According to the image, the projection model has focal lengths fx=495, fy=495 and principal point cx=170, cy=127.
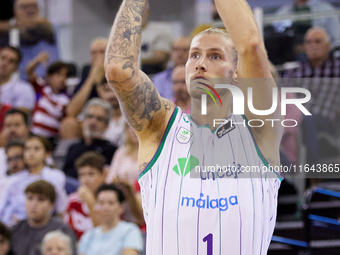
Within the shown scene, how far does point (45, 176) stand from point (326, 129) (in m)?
3.10

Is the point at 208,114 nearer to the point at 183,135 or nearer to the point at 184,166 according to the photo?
the point at 183,135

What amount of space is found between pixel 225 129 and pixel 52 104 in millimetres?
4849

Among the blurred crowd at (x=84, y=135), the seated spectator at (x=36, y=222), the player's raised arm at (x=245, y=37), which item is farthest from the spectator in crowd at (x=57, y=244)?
the player's raised arm at (x=245, y=37)

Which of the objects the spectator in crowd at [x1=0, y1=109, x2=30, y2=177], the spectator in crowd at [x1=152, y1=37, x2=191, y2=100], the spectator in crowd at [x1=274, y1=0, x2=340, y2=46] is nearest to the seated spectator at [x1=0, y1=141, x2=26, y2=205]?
the spectator in crowd at [x1=0, y1=109, x2=30, y2=177]

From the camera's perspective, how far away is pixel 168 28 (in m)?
6.57

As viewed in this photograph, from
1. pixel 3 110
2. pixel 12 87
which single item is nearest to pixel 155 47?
pixel 12 87

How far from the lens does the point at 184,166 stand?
2227 mm

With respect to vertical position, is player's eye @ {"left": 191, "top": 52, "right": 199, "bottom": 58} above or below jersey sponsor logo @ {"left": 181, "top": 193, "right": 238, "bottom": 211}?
above

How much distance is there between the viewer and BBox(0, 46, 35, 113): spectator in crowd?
6969 millimetres

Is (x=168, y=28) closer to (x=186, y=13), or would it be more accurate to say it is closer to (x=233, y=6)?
(x=186, y=13)

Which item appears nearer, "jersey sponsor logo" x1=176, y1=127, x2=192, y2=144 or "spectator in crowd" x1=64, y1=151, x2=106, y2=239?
"jersey sponsor logo" x1=176, y1=127, x2=192, y2=144

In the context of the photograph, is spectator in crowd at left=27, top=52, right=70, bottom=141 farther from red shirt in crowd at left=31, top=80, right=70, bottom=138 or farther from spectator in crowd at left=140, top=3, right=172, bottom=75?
spectator in crowd at left=140, top=3, right=172, bottom=75

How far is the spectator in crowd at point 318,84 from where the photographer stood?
5.22 meters

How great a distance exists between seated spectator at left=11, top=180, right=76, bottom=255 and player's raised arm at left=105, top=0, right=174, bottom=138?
2.86 meters
